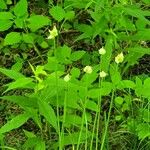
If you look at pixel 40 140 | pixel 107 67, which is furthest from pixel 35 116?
pixel 107 67

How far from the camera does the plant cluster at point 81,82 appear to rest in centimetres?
176

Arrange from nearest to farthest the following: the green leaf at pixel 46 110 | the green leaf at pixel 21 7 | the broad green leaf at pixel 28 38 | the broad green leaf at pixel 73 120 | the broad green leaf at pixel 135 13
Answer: the green leaf at pixel 46 110 < the broad green leaf at pixel 73 120 < the broad green leaf at pixel 135 13 < the green leaf at pixel 21 7 < the broad green leaf at pixel 28 38

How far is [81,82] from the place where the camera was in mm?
1915

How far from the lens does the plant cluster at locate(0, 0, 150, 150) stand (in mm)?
1760

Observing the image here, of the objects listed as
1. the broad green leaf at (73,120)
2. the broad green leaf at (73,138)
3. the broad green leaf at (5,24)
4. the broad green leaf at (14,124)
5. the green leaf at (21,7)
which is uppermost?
the green leaf at (21,7)

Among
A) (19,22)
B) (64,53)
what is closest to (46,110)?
(64,53)

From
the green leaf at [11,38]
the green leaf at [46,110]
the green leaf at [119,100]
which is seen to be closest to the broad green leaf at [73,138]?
the green leaf at [46,110]

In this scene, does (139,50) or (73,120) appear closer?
(73,120)

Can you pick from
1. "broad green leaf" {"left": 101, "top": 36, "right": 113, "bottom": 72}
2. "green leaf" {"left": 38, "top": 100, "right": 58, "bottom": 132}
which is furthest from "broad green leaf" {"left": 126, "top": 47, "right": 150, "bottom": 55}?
"green leaf" {"left": 38, "top": 100, "right": 58, "bottom": 132}

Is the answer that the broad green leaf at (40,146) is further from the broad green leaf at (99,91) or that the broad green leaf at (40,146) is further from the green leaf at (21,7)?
the green leaf at (21,7)

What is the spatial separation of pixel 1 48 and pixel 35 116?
0.94 m

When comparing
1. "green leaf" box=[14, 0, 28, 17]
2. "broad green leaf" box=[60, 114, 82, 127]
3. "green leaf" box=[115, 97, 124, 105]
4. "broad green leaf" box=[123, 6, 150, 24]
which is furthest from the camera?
"green leaf" box=[14, 0, 28, 17]

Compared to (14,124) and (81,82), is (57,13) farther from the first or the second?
(14,124)

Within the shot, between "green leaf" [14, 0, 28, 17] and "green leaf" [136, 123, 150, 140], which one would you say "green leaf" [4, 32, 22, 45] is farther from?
"green leaf" [136, 123, 150, 140]
